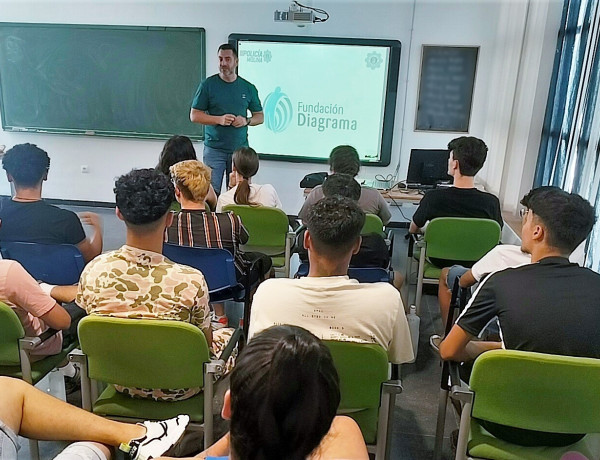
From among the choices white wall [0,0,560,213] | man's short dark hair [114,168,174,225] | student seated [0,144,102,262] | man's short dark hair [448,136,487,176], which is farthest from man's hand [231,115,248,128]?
man's short dark hair [114,168,174,225]

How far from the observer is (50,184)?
20.2 ft

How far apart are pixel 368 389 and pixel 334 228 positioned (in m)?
0.53

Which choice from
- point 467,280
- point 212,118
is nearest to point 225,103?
point 212,118

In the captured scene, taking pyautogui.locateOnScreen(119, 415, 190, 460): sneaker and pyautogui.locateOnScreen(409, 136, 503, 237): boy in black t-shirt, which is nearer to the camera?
pyautogui.locateOnScreen(119, 415, 190, 460): sneaker

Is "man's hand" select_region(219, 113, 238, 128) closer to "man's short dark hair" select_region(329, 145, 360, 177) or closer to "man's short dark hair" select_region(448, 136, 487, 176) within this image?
"man's short dark hair" select_region(329, 145, 360, 177)

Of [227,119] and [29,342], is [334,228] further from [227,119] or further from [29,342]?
[227,119]

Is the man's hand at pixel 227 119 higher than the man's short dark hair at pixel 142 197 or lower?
higher

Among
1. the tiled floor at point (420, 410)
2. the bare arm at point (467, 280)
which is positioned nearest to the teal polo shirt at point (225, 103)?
the tiled floor at point (420, 410)

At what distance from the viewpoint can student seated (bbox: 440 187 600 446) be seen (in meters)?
1.55

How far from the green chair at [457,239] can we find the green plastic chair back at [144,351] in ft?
6.15

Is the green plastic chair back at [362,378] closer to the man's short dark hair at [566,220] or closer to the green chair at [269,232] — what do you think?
the man's short dark hair at [566,220]

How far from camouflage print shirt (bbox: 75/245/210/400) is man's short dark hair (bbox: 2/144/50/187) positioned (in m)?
0.94

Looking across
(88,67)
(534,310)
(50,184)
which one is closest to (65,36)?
(88,67)

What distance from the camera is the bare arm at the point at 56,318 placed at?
1881 millimetres
